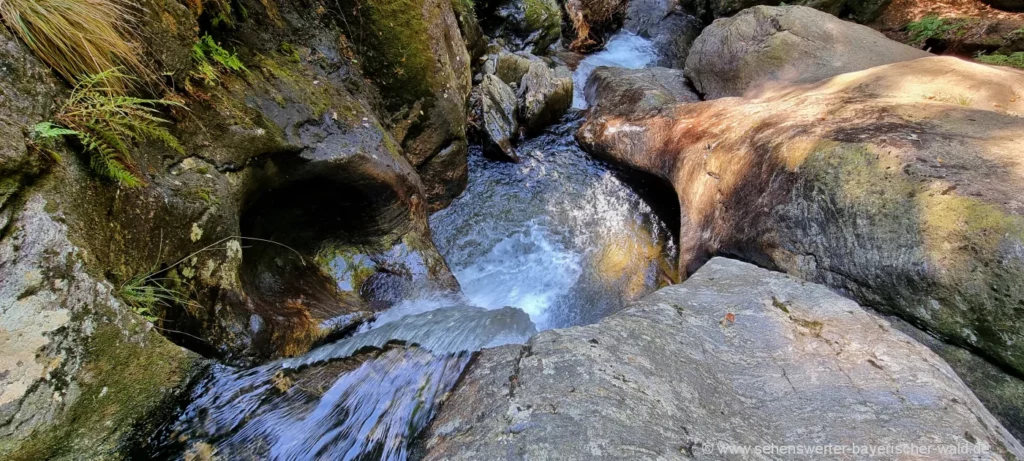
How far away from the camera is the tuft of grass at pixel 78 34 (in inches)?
87.0

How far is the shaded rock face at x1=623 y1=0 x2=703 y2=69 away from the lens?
12195 millimetres

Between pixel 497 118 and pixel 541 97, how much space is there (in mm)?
1138

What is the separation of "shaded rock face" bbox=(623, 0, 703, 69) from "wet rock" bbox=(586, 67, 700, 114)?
2697mm

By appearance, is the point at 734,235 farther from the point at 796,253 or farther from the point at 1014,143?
the point at 1014,143

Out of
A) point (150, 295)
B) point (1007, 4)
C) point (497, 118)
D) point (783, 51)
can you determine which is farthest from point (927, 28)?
point (150, 295)

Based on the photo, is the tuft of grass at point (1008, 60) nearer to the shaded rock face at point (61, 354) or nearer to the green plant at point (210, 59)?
the green plant at point (210, 59)

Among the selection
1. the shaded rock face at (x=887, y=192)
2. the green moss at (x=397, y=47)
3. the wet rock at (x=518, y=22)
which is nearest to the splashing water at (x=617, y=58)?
the wet rock at (x=518, y=22)

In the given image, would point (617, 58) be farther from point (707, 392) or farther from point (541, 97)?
point (707, 392)

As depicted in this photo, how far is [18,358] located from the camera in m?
1.84

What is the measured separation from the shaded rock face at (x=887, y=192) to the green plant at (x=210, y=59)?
201 inches

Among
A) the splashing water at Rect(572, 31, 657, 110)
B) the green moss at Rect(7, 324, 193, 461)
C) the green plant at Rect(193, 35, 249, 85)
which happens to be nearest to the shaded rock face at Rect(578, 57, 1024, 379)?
the splashing water at Rect(572, 31, 657, 110)

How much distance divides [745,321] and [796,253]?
1585mm

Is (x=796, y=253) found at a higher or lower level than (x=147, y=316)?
lower

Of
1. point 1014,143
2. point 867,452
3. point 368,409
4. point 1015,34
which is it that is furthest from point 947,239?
point 1015,34
